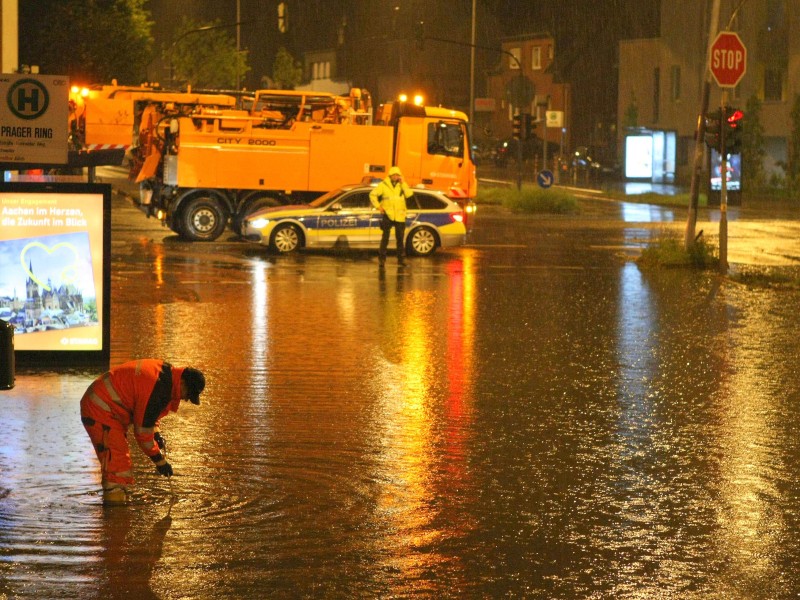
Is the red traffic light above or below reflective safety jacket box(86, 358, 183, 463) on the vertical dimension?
above

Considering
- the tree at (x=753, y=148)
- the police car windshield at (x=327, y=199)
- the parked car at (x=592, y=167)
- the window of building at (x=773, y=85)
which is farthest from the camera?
the parked car at (x=592, y=167)

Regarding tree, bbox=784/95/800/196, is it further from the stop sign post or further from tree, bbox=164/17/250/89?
the stop sign post

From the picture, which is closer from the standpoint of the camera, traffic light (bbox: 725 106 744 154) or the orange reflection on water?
the orange reflection on water

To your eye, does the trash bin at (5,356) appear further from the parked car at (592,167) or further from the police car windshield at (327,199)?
the parked car at (592,167)

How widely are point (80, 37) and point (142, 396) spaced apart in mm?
31186

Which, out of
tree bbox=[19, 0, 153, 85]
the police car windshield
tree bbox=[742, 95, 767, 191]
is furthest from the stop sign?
tree bbox=[742, 95, 767, 191]

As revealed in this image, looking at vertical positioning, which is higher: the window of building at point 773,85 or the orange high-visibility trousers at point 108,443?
the window of building at point 773,85

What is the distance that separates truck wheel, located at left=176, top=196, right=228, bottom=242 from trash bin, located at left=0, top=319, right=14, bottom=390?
20.9m

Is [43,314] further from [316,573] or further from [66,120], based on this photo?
[316,573]

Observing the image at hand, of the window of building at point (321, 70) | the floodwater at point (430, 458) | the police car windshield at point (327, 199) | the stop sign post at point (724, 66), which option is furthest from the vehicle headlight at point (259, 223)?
the window of building at point (321, 70)

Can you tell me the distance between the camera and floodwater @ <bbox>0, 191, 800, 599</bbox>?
6348mm

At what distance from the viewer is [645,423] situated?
33.1 feet

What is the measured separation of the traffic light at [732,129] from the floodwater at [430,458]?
5465 millimetres

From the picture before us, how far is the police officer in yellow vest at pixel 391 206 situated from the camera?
2359cm
